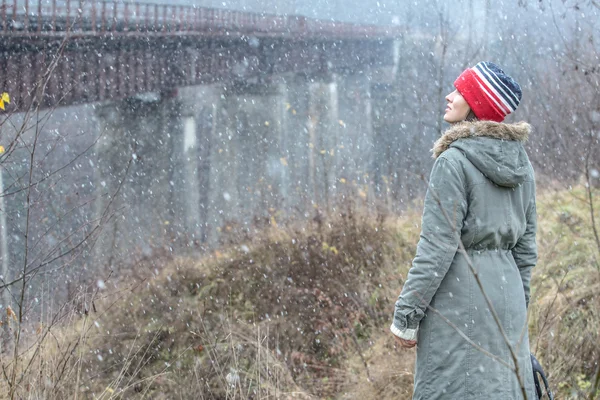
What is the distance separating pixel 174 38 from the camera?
51.5 ft

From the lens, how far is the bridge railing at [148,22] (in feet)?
37.5

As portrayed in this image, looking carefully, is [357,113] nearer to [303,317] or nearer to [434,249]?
[303,317]

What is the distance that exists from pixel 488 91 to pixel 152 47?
14.4m

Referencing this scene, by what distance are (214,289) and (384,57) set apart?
21.1 m

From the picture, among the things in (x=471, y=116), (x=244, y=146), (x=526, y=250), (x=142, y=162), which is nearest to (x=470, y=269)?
Result: (x=526, y=250)

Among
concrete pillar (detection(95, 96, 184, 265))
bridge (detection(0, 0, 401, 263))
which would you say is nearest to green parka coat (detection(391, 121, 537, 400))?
bridge (detection(0, 0, 401, 263))

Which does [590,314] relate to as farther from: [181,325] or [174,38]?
[174,38]

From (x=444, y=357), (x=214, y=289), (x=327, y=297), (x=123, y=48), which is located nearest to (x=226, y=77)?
(x=123, y=48)

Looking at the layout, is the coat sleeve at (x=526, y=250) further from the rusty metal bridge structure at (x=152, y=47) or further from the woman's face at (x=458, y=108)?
the rusty metal bridge structure at (x=152, y=47)

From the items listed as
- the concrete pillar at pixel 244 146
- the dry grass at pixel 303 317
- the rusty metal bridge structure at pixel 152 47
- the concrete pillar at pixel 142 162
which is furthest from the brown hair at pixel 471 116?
the concrete pillar at pixel 244 146

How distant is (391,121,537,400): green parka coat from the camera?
218 cm

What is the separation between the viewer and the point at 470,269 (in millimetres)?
2174

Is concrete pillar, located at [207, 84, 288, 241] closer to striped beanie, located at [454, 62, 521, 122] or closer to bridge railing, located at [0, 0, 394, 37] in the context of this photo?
bridge railing, located at [0, 0, 394, 37]

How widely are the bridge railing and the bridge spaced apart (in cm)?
5
